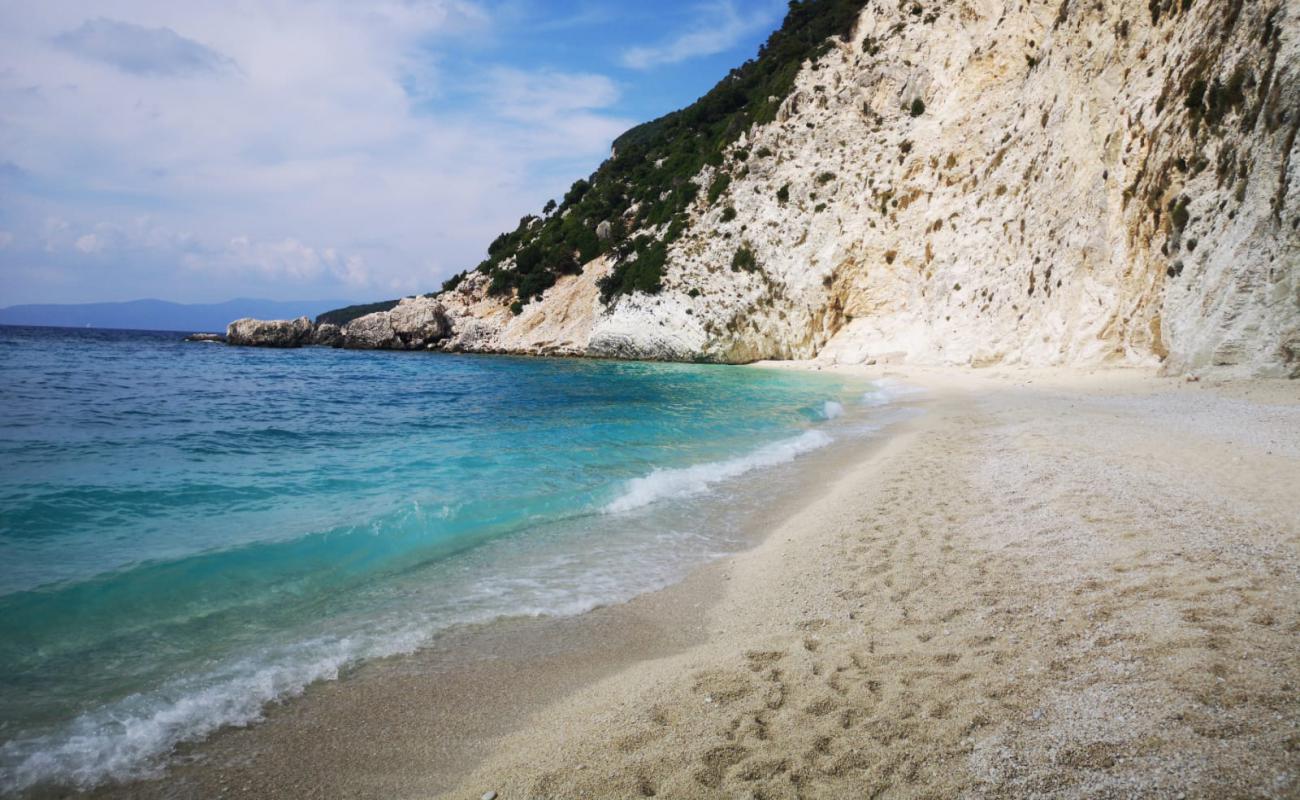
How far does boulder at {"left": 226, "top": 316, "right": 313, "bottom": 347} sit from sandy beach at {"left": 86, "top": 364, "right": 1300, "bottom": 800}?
6851cm

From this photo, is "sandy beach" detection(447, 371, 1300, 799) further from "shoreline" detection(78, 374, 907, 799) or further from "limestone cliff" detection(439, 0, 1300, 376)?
"limestone cliff" detection(439, 0, 1300, 376)

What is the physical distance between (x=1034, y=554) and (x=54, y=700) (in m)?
7.51

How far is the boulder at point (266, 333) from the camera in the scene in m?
62.3

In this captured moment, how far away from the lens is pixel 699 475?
1029 centimetres

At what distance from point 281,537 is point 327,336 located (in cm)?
6518

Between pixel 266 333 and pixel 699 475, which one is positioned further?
pixel 266 333

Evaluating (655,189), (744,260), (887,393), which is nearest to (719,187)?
(744,260)

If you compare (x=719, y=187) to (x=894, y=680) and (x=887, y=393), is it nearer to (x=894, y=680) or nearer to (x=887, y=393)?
(x=887, y=393)

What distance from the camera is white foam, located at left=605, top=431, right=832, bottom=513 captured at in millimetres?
9055

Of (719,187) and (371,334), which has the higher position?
(719,187)

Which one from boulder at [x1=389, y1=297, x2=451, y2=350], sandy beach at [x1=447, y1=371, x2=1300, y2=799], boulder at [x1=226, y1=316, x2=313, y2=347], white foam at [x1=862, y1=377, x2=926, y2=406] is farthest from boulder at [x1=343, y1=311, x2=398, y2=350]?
sandy beach at [x1=447, y1=371, x2=1300, y2=799]

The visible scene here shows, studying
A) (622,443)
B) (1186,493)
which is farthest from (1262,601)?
(622,443)

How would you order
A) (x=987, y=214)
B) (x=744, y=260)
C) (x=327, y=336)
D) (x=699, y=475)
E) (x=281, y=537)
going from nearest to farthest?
(x=281, y=537) → (x=699, y=475) → (x=987, y=214) → (x=744, y=260) → (x=327, y=336)

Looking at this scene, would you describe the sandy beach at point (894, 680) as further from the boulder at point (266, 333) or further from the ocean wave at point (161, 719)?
the boulder at point (266, 333)
